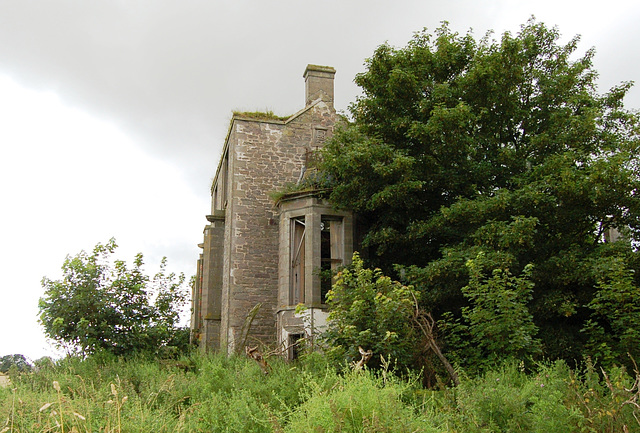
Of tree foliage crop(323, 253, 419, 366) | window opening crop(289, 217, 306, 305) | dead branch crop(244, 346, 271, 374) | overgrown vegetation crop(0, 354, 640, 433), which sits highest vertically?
window opening crop(289, 217, 306, 305)

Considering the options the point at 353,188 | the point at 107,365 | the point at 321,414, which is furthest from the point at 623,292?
the point at 107,365

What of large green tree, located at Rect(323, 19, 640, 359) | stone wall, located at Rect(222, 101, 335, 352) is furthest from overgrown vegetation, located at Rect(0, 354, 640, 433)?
stone wall, located at Rect(222, 101, 335, 352)

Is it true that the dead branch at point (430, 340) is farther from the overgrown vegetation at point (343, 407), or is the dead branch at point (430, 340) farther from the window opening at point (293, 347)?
the window opening at point (293, 347)

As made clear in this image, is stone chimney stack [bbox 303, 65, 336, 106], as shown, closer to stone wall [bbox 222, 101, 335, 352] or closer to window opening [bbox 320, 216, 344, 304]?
stone wall [bbox 222, 101, 335, 352]

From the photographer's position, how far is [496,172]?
Answer: 17.0 m

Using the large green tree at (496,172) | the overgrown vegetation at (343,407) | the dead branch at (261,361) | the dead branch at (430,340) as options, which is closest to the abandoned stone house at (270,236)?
the large green tree at (496,172)

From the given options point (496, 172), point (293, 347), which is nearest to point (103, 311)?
point (293, 347)

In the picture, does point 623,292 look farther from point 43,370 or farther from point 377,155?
point 43,370

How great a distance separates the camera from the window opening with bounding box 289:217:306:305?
18344mm

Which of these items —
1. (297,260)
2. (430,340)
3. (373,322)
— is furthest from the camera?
(297,260)

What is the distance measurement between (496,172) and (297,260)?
5.88 m

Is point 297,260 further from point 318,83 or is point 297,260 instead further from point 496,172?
point 318,83

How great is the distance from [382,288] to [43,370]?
7760 mm

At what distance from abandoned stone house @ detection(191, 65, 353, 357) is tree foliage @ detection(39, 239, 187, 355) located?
83.9 inches
